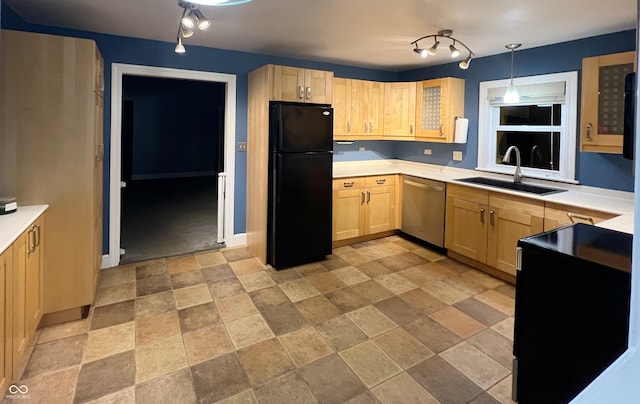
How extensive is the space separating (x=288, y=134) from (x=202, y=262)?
167 centimetres

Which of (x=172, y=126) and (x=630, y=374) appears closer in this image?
(x=630, y=374)

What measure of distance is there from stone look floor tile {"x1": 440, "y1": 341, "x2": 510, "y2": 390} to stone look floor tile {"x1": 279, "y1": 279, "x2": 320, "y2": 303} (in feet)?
4.12

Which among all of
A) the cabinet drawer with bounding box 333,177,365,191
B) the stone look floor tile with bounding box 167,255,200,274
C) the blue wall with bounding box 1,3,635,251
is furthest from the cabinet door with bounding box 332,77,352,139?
the stone look floor tile with bounding box 167,255,200,274

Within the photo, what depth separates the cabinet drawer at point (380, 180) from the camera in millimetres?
4645

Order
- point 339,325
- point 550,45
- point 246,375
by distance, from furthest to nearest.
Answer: point 550,45 < point 339,325 < point 246,375

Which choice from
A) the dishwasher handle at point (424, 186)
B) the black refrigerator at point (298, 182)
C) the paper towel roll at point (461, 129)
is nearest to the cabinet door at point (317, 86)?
the black refrigerator at point (298, 182)

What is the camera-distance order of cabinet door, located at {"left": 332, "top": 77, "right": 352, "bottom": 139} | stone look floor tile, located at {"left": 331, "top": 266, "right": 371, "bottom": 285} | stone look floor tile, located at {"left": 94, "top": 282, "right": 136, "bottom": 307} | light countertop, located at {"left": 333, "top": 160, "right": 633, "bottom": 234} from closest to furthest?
light countertop, located at {"left": 333, "top": 160, "right": 633, "bottom": 234}, stone look floor tile, located at {"left": 94, "top": 282, "right": 136, "bottom": 307}, stone look floor tile, located at {"left": 331, "top": 266, "right": 371, "bottom": 285}, cabinet door, located at {"left": 332, "top": 77, "right": 352, "bottom": 139}

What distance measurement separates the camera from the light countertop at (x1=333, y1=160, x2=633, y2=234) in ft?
8.91

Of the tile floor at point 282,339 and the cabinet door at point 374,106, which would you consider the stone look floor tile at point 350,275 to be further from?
the cabinet door at point 374,106

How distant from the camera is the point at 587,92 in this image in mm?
3018

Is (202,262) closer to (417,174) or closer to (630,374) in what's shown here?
(417,174)

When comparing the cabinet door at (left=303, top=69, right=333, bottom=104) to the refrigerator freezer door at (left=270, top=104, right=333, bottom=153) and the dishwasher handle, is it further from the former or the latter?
the dishwasher handle

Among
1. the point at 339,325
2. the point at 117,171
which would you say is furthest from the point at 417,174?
the point at 117,171

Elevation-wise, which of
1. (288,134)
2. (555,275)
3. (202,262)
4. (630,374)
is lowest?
(202,262)
